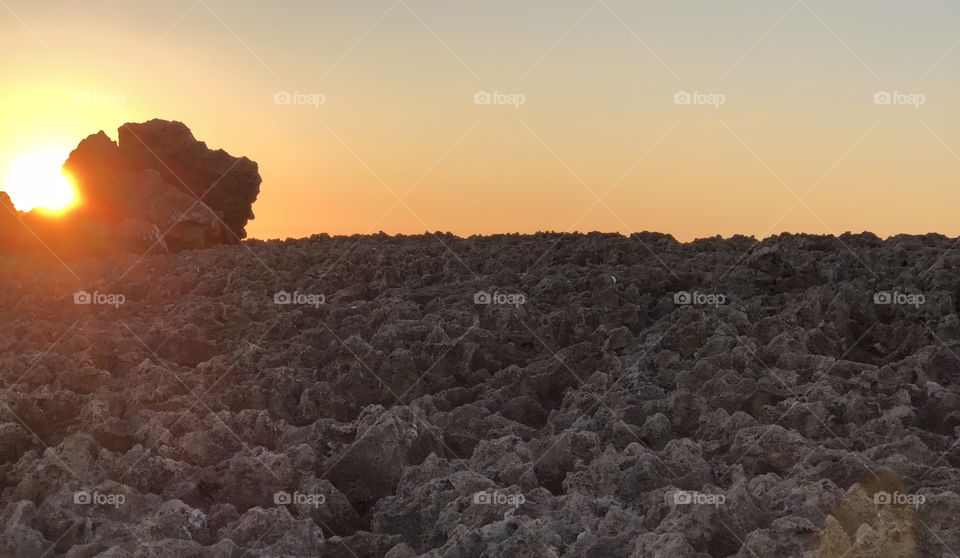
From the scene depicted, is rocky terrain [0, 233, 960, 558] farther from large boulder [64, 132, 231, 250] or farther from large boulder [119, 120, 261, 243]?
large boulder [119, 120, 261, 243]

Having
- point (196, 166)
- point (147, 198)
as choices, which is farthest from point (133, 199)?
point (196, 166)

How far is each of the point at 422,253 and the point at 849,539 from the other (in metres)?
10.7

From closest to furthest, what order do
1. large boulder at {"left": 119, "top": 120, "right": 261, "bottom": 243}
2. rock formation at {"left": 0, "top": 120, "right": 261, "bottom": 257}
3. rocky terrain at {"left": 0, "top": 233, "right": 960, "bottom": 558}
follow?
1. rocky terrain at {"left": 0, "top": 233, "right": 960, "bottom": 558}
2. rock formation at {"left": 0, "top": 120, "right": 261, "bottom": 257}
3. large boulder at {"left": 119, "top": 120, "right": 261, "bottom": 243}

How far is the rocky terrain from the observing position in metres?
4.66

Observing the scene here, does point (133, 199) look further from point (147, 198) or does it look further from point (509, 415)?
point (509, 415)

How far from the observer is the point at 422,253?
14.6 meters

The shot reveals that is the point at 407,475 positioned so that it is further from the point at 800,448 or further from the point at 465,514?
the point at 800,448

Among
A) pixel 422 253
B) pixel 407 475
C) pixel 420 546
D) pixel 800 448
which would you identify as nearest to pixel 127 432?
pixel 407 475

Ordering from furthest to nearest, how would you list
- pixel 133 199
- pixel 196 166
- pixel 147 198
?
pixel 196 166, pixel 147 198, pixel 133 199

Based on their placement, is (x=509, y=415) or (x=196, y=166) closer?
(x=509, y=415)

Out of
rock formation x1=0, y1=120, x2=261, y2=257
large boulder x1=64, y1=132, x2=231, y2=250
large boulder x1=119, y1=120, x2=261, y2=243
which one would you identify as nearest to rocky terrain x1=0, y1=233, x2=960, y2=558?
rock formation x1=0, y1=120, x2=261, y2=257

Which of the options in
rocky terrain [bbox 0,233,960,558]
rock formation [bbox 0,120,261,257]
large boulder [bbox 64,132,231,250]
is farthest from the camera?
large boulder [bbox 64,132,231,250]

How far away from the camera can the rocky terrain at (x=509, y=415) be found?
15.3 feet

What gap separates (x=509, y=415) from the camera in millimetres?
6898
